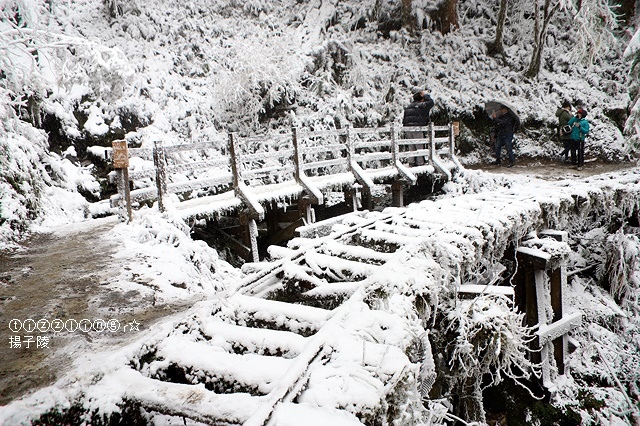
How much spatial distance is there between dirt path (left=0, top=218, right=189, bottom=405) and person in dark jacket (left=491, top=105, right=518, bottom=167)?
12296mm

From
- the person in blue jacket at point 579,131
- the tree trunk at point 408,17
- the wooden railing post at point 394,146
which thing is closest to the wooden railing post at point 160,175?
the wooden railing post at point 394,146

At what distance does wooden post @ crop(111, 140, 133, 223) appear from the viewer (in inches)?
242

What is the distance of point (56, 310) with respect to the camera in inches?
A: 141

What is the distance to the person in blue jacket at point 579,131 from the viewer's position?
39.5 ft

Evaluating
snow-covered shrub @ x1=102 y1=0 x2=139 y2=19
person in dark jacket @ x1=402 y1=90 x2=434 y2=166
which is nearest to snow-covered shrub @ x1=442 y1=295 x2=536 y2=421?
person in dark jacket @ x1=402 y1=90 x2=434 y2=166

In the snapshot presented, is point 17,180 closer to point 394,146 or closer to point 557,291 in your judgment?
point 394,146

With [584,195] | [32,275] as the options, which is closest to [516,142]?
[584,195]

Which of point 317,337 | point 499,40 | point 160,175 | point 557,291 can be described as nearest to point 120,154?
Result: point 160,175

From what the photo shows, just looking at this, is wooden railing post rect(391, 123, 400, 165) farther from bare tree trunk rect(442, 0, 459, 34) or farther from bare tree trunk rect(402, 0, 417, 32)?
bare tree trunk rect(442, 0, 459, 34)

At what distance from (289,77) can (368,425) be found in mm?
13126

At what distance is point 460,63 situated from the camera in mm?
17266

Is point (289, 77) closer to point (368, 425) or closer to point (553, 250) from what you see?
point (553, 250)

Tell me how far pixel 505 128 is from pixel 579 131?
2.12m

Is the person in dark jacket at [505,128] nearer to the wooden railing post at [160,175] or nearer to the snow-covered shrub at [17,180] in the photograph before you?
the wooden railing post at [160,175]
